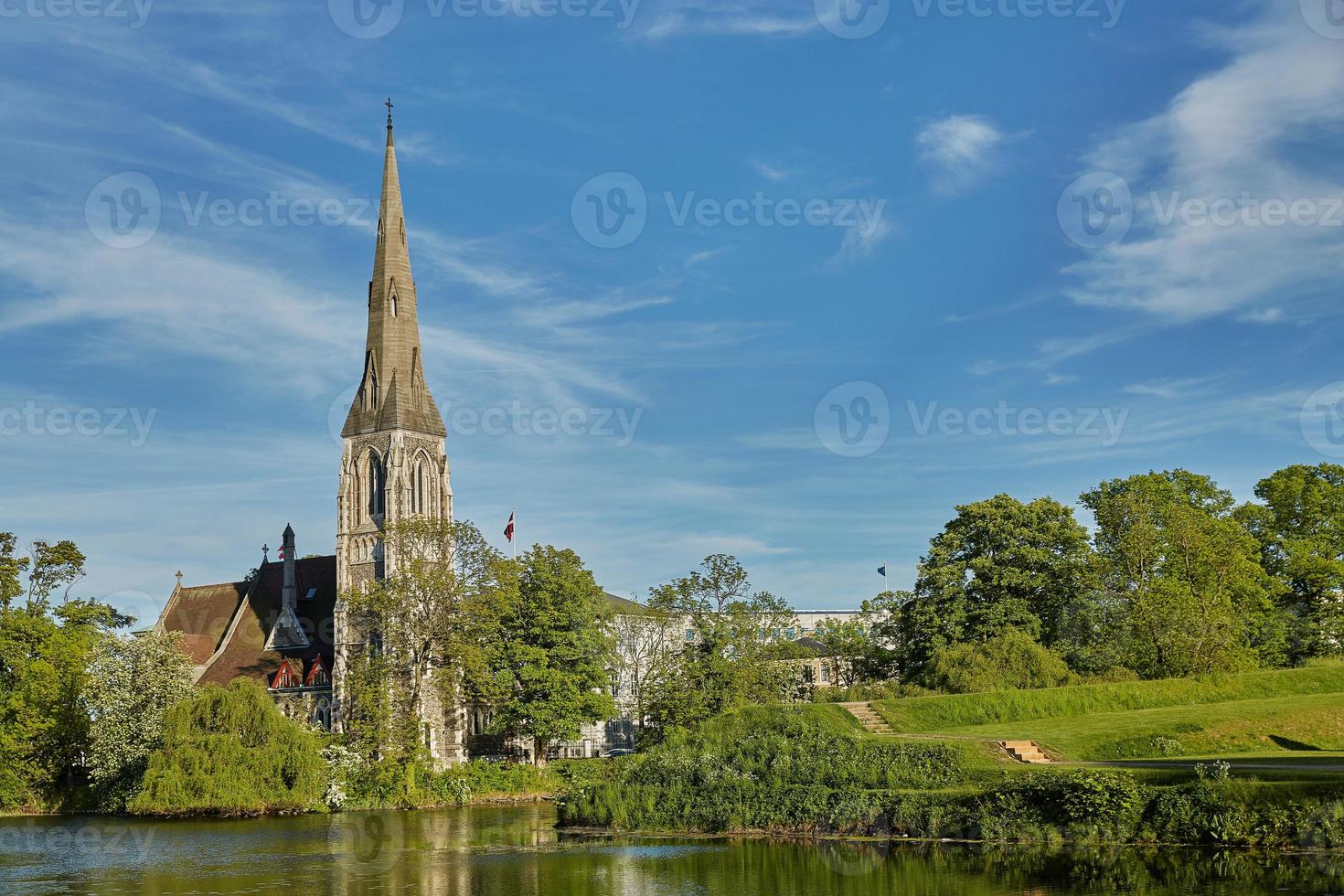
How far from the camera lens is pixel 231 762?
5388 centimetres

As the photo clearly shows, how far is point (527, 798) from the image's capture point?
2386 inches

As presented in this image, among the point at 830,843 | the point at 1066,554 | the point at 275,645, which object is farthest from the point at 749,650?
the point at 275,645

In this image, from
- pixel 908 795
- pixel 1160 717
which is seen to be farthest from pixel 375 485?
pixel 908 795

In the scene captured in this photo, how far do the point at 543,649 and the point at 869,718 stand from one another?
21950 millimetres

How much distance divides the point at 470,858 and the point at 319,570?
59.6 m

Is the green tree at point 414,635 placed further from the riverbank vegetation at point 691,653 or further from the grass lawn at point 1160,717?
the grass lawn at point 1160,717

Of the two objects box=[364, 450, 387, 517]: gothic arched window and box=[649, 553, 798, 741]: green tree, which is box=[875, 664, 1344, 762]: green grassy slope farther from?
box=[364, 450, 387, 517]: gothic arched window

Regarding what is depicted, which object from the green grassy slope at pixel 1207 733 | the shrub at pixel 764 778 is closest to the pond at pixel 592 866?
the shrub at pixel 764 778

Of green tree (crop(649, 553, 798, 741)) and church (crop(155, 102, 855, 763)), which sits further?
church (crop(155, 102, 855, 763))

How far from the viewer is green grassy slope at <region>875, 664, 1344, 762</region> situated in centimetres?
4059

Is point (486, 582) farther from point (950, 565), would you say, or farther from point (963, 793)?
point (963, 793)

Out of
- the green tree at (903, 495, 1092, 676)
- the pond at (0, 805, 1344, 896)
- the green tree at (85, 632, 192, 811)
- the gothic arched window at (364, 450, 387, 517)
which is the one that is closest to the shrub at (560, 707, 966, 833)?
the pond at (0, 805, 1344, 896)

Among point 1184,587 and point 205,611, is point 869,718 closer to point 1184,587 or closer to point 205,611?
point 1184,587

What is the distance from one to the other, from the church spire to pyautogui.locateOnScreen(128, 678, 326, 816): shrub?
3240 centimetres
